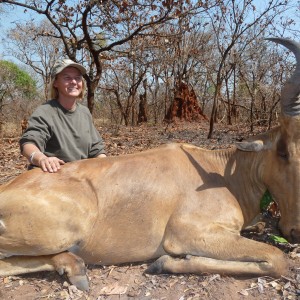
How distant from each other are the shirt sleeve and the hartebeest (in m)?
0.57

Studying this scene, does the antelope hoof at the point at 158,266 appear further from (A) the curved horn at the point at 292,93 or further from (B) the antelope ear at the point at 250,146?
(A) the curved horn at the point at 292,93

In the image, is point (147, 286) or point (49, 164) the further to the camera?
point (49, 164)

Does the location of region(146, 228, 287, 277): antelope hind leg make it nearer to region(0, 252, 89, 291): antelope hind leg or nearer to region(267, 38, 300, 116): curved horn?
region(0, 252, 89, 291): antelope hind leg

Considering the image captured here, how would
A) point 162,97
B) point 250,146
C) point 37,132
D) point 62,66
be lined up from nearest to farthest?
point 250,146, point 37,132, point 62,66, point 162,97

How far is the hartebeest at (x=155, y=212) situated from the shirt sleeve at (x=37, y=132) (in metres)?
0.57

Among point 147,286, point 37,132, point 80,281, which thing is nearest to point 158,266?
point 147,286

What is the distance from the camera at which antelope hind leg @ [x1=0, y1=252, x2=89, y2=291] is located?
3.88 meters

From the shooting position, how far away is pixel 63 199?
13.0 ft

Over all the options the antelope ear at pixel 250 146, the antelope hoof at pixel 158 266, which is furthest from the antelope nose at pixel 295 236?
the antelope hoof at pixel 158 266

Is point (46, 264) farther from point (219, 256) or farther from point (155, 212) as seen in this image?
point (219, 256)

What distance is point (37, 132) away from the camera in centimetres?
475

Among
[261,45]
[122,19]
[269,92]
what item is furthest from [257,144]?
[261,45]

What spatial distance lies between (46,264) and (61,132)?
1.67 m

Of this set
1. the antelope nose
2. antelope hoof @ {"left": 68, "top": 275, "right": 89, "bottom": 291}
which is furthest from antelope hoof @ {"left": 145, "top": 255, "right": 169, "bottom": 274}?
the antelope nose
